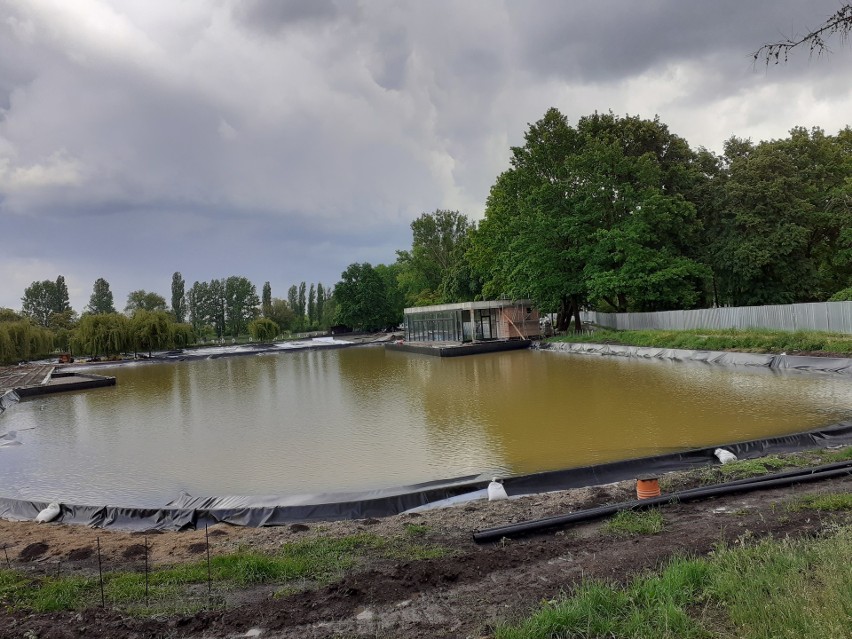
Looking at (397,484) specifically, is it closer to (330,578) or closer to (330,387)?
(330,578)

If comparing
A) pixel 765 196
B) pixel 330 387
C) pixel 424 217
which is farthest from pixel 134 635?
pixel 424 217

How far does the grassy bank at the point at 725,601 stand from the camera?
8.96 feet

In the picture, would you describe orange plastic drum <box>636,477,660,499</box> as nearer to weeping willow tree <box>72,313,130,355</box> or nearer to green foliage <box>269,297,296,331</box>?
weeping willow tree <box>72,313,130,355</box>

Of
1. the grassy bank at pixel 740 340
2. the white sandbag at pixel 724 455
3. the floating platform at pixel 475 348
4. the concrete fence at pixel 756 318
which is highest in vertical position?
the concrete fence at pixel 756 318

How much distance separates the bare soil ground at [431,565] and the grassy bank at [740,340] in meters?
13.6

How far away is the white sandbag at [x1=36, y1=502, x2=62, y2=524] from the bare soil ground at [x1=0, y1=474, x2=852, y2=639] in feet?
3.17

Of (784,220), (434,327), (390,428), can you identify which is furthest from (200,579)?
(434,327)

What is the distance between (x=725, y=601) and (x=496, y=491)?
394 centimetres

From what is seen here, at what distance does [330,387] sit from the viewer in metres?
21.3

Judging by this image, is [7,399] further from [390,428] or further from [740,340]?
[740,340]

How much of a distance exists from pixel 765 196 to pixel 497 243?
16428mm

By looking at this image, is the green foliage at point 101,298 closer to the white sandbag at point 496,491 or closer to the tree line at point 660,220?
A: the tree line at point 660,220

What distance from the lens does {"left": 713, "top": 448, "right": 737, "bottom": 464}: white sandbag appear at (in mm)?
7505

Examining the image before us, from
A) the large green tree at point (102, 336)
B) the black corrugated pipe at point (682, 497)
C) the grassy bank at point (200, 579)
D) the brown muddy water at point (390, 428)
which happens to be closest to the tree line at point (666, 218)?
the brown muddy water at point (390, 428)
